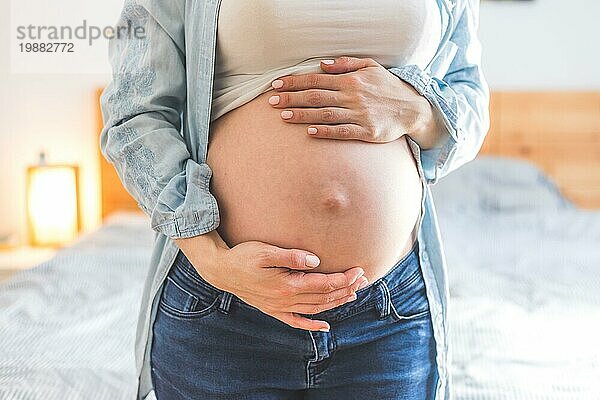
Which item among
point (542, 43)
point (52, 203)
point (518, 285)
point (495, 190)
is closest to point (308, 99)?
point (518, 285)

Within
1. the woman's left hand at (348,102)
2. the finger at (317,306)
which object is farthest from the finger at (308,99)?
the finger at (317,306)

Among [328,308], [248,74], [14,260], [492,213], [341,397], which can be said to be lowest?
[14,260]

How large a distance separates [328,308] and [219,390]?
16 centimetres

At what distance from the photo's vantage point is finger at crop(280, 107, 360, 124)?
2.98 ft

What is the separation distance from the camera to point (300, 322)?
0.88 meters

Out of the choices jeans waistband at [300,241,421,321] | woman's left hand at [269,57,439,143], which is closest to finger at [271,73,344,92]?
woman's left hand at [269,57,439,143]

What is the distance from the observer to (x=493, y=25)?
312 centimetres

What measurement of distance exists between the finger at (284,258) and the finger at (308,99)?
0.55ft

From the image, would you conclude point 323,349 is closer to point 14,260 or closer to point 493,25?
point 14,260

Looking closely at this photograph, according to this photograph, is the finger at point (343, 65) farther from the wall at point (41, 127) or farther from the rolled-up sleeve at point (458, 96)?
the wall at point (41, 127)

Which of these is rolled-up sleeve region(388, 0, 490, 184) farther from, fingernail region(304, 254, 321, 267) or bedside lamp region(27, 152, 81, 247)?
bedside lamp region(27, 152, 81, 247)

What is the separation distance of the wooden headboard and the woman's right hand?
2297mm

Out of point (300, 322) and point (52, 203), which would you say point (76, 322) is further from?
point (52, 203)

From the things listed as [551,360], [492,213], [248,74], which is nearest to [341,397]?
[248,74]
